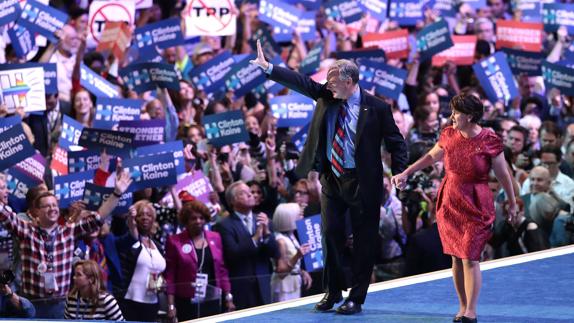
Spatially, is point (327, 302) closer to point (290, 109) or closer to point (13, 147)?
point (13, 147)

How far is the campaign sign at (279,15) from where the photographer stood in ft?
48.1

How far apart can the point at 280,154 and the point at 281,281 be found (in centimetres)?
212

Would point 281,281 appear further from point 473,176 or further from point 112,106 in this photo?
point 473,176

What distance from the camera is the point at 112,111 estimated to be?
11.6 m

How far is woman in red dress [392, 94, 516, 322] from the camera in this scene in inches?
305

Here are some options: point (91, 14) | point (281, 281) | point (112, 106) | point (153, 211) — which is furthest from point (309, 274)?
point (91, 14)

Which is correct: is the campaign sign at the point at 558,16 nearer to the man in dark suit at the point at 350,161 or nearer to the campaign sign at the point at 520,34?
the campaign sign at the point at 520,34

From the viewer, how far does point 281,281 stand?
10.5m

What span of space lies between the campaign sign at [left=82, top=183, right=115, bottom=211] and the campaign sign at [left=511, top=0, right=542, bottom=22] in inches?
320

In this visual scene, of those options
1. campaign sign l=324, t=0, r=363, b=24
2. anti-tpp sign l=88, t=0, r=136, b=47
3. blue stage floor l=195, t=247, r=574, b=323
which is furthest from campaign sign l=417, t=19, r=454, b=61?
blue stage floor l=195, t=247, r=574, b=323

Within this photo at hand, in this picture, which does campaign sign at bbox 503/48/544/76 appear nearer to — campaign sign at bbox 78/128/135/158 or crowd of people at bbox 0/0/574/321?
crowd of people at bbox 0/0/574/321

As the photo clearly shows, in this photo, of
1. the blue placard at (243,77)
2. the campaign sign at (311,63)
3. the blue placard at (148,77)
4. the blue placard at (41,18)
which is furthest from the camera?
the campaign sign at (311,63)

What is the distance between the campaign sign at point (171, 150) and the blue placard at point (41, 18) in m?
1.69

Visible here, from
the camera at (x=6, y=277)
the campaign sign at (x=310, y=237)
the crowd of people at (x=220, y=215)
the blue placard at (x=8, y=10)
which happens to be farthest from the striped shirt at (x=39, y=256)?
the blue placard at (x=8, y=10)
